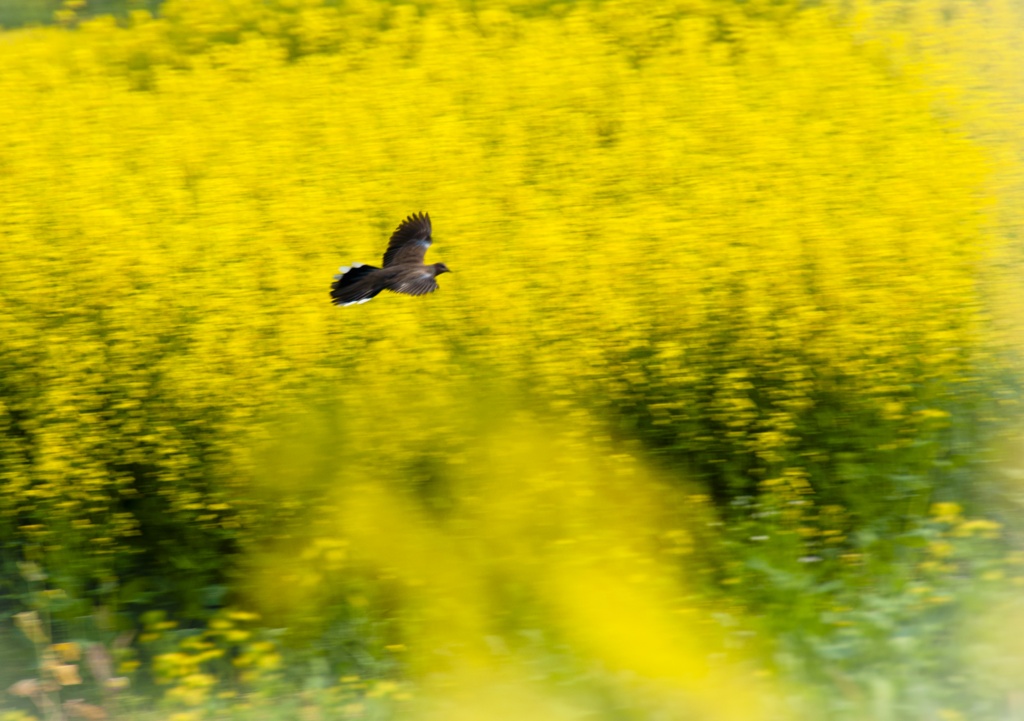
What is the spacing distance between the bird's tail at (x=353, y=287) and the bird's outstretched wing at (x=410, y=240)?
12 cm

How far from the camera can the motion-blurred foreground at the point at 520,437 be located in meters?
2.99

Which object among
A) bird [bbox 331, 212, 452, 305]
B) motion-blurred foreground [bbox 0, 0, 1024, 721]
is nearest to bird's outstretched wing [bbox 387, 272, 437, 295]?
bird [bbox 331, 212, 452, 305]

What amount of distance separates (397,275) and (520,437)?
53 cm

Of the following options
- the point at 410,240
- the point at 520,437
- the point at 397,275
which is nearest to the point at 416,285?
the point at 397,275

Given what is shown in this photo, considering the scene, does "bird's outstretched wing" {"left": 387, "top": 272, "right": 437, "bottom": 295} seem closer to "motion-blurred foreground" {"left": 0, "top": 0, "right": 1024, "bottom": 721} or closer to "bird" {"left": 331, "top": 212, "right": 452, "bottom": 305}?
"bird" {"left": 331, "top": 212, "right": 452, "bottom": 305}

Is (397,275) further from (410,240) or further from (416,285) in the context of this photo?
(410,240)

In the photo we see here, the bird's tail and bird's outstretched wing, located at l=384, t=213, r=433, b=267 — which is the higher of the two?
bird's outstretched wing, located at l=384, t=213, r=433, b=267

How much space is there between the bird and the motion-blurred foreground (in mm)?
120

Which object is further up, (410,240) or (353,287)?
(410,240)

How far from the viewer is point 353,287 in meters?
3.20

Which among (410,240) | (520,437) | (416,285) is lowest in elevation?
(520,437)

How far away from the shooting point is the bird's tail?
10.5 feet

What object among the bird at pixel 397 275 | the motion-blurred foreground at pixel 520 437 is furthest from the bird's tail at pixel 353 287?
the motion-blurred foreground at pixel 520 437

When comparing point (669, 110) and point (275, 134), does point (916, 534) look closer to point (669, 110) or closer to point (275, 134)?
point (669, 110)
